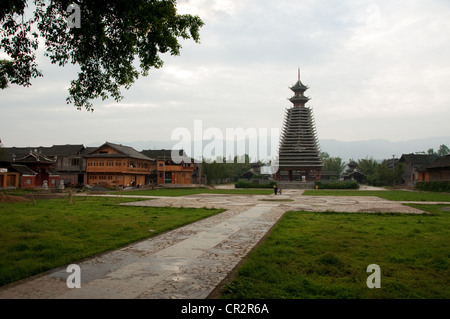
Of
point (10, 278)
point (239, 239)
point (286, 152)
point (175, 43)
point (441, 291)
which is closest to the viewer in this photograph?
point (441, 291)

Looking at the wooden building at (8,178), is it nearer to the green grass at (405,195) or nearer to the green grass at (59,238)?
the green grass at (59,238)

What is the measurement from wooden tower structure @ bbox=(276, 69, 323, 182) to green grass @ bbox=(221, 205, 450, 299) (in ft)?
210

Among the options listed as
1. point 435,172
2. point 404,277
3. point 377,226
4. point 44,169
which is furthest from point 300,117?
point 404,277

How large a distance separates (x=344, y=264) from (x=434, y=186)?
5266 centimetres

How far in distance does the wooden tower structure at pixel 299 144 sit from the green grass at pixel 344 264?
2518 inches

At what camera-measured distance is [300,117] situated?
80.8 m

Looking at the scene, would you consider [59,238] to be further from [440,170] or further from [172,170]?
[440,170]

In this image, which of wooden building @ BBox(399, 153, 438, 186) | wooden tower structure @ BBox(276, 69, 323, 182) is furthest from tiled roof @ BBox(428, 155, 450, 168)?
wooden tower structure @ BBox(276, 69, 323, 182)

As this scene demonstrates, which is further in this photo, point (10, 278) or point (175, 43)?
point (175, 43)

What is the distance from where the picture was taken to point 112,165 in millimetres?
55875

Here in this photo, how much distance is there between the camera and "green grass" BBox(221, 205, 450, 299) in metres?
5.89

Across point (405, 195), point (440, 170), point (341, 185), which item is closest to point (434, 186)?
point (440, 170)
